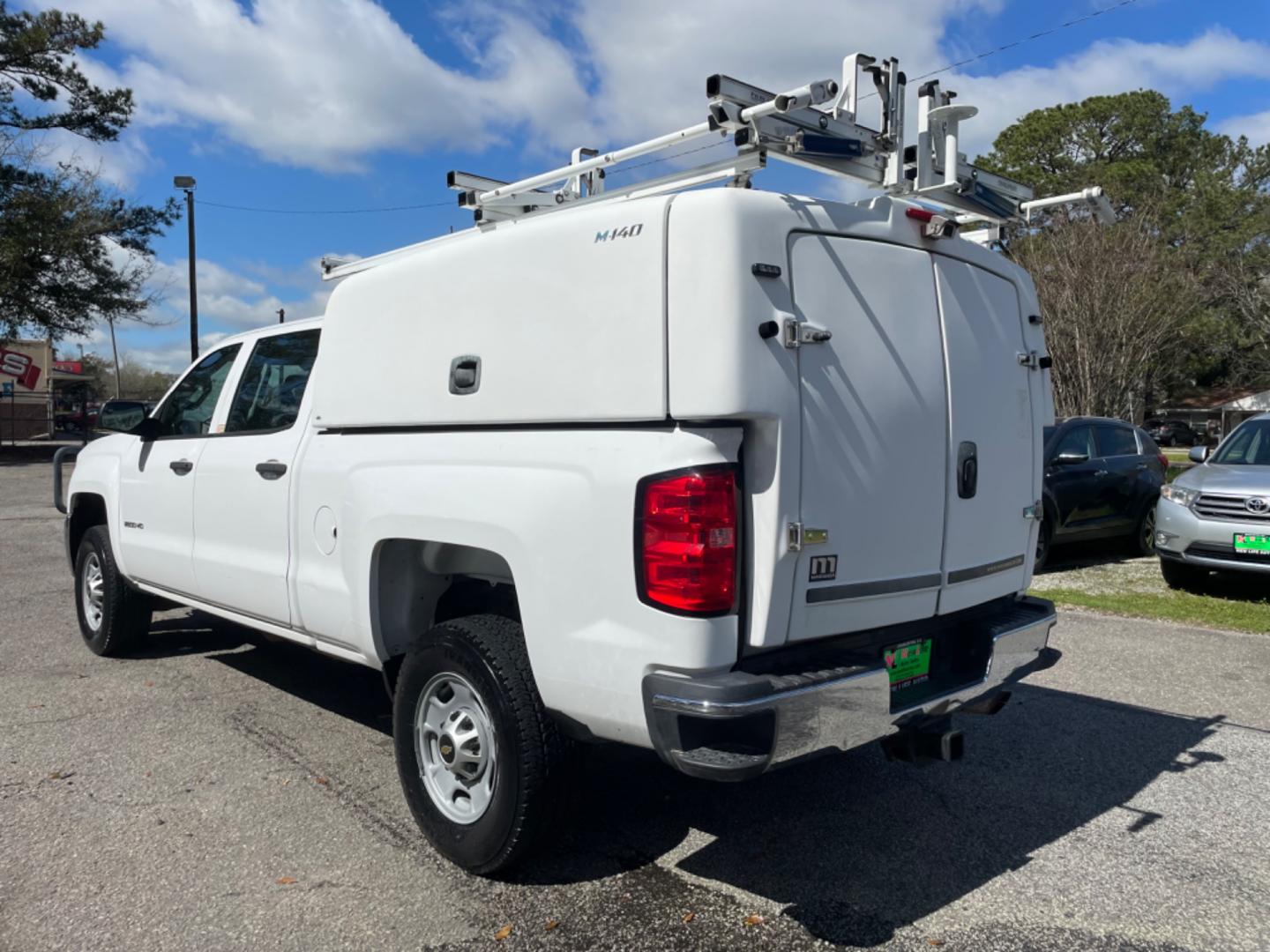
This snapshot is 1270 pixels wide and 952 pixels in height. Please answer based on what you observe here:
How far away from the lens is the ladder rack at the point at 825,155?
3.17 m

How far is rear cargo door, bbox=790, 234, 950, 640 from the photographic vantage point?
312 centimetres

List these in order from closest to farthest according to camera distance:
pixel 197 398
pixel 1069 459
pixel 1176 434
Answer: pixel 197 398
pixel 1069 459
pixel 1176 434

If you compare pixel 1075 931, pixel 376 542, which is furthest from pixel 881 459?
pixel 376 542

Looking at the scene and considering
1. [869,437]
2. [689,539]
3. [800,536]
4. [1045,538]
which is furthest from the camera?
[1045,538]

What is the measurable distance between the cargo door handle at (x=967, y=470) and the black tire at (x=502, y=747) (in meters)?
1.67

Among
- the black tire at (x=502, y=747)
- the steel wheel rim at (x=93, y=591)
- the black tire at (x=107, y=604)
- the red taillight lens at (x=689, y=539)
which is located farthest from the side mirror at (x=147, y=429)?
the red taillight lens at (x=689, y=539)

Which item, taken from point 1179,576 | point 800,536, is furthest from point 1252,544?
point 800,536

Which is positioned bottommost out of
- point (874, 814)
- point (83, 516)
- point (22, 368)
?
point (874, 814)

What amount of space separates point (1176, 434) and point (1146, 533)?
38686 millimetres

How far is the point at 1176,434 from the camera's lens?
45188 mm

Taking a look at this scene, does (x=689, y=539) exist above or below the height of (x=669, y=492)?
below

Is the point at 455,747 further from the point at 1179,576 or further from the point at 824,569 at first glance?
the point at 1179,576

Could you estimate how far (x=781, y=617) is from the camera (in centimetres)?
304

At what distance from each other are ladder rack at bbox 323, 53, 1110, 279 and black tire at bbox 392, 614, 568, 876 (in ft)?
5.36
